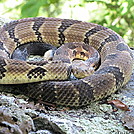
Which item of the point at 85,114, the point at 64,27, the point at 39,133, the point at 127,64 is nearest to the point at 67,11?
the point at 64,27

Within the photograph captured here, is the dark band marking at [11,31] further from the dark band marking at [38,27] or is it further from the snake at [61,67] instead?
the dark band marking at [38,27]

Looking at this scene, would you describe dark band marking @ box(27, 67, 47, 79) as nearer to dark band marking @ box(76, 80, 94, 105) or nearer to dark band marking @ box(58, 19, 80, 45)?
dark band marking @ box(76, 80, 94, 105)

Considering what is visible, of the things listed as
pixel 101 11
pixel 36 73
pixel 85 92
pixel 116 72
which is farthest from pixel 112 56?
pixel 101 11

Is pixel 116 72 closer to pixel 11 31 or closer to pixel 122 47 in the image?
pixel 122 47

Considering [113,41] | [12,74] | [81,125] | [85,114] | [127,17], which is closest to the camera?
[81,125]

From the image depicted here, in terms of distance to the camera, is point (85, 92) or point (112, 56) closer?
point (85, 92)

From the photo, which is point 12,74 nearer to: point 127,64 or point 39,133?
point 39,133

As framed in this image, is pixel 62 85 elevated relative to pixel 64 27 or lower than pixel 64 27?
lower
